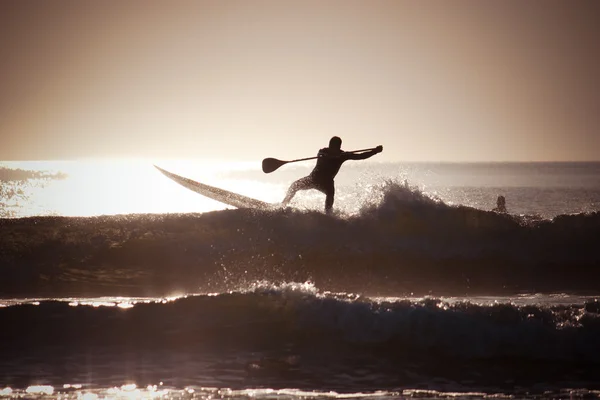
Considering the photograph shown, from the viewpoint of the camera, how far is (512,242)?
18.9 metres

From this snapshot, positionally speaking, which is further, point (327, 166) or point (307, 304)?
point (327, 166)

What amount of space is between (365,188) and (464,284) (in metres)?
5.62

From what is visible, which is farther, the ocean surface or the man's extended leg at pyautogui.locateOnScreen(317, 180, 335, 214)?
the man's extended leg at pyautogui.locateOnScreen(317, 180, 335, 214)

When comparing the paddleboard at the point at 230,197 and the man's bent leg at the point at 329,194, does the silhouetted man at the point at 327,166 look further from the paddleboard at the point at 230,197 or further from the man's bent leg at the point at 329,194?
the paddleboard at the point at 230,197

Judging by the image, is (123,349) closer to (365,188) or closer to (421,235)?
(421,235)

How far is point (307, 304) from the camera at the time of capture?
39.1ft

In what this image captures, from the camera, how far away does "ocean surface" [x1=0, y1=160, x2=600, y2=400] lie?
959 centimetres

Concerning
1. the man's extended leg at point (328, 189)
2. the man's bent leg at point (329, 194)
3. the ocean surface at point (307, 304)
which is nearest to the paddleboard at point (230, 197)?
the ocean surface at point (307, 304)

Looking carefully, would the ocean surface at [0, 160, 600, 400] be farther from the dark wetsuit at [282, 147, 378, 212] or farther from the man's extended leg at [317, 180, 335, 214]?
the dark wetsuit at [282, 147, 378, 212]

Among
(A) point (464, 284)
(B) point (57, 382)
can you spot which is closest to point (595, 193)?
(A) point (464, 284)

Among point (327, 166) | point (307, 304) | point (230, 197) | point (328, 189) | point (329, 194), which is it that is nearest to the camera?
point (307, 304)

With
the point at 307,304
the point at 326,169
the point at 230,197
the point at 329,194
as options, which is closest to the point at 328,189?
the point at 329,194

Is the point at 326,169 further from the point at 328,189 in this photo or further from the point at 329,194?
the point at 329,194

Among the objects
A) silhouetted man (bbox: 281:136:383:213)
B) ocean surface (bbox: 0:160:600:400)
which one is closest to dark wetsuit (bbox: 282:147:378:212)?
silhouetted man (bbox: 281:136:383:213)
